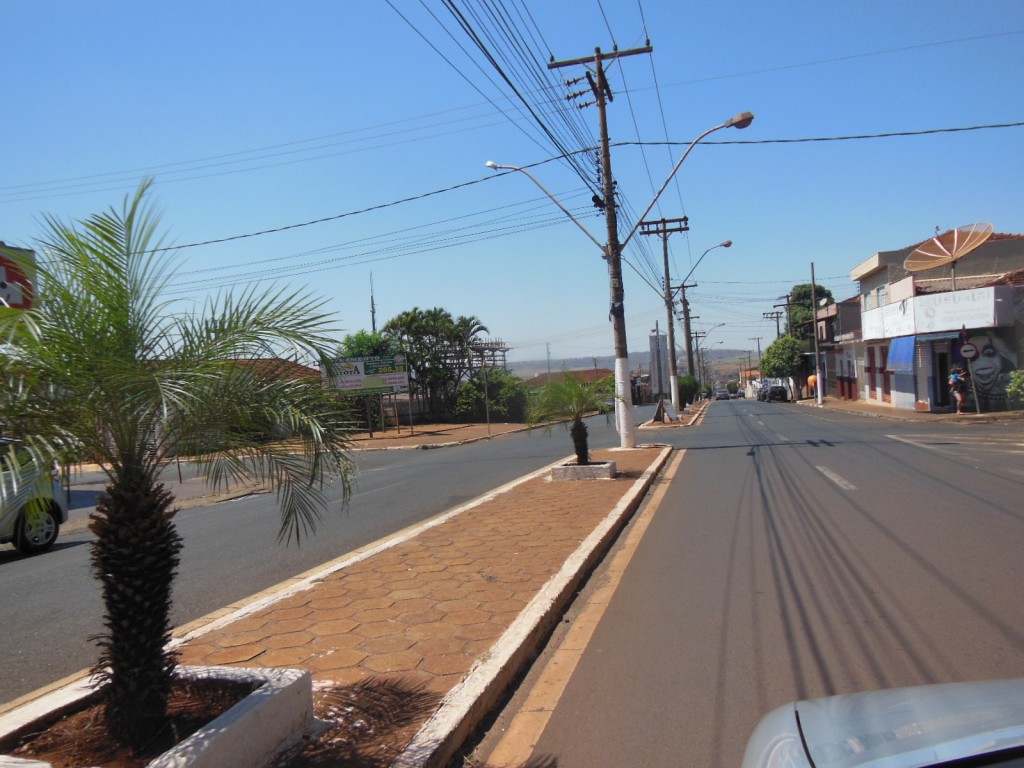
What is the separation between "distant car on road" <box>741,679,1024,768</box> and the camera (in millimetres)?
1886

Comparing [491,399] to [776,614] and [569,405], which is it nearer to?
[569,405]

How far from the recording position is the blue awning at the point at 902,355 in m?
31.3

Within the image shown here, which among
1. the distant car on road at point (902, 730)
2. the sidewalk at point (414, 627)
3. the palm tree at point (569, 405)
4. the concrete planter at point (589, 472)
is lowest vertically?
the sidewalk at point (414, 627)

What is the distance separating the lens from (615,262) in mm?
18172

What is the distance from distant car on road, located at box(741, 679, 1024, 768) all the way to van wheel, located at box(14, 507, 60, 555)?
1116 centimetres

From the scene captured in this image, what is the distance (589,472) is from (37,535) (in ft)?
28.3

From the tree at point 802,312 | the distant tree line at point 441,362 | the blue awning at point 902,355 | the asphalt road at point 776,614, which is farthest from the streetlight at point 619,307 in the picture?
the tree at point 802,312

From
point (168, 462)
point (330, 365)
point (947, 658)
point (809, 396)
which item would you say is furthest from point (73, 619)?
point (809, 396)

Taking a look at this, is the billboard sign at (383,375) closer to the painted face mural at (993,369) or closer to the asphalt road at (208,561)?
the asphalt road at (208,561)

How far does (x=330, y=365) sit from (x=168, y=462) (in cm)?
98

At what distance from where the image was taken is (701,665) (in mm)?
4727

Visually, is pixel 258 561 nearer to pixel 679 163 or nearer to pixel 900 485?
pixel 900 485

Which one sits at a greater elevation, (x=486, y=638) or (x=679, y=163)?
(x=679, y=163)

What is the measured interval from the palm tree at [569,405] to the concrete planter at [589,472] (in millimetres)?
534
